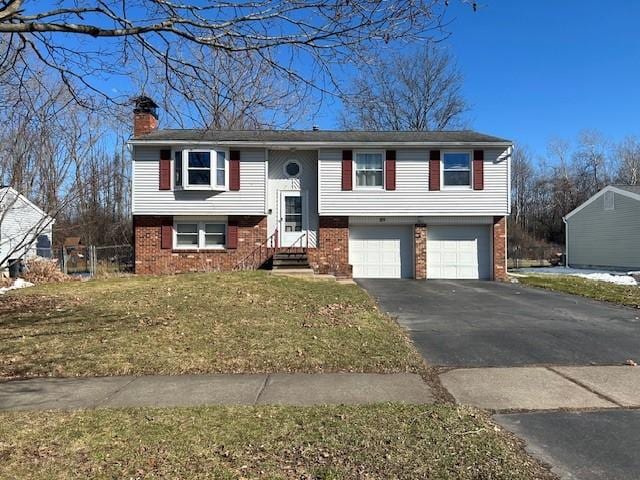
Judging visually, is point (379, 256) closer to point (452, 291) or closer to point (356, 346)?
point (452, 291)

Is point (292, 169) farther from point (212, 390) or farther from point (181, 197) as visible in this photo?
point (212, 390)

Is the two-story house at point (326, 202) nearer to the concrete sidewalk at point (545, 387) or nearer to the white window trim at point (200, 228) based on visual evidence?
the white window trim at point (200, 228)

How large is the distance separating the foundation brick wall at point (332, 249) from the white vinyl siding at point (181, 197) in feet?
7.81

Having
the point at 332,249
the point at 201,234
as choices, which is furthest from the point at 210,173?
the point at 332,249

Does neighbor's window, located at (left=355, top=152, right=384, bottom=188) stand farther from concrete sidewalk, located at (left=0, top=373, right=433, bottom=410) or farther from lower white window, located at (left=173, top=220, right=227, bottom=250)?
concrete sidewalk, located at (left=0, top=373, right=433, bottom=410)

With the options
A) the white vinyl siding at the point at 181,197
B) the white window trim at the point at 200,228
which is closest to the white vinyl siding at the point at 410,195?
the white vinyl siding at the point at 181,197

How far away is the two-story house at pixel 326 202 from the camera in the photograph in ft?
62.6

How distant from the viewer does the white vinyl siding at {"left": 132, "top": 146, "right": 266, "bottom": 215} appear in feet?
62.5

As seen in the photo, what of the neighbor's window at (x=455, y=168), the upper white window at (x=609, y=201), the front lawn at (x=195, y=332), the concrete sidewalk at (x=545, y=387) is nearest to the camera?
the concrete sidewalk at (x=545, y=387)

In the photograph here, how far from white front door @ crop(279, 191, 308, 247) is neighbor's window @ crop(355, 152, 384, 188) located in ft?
8.03

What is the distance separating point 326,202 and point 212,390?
14102mm

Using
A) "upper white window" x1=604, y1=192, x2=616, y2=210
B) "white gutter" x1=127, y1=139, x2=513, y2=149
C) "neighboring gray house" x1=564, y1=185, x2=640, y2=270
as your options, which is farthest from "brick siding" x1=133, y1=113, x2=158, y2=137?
"upper white window" x1=604, y1=192, x2=616, y2=210

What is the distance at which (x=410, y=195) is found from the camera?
766 inches

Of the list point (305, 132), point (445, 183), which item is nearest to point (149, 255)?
point (305, 132)
